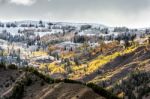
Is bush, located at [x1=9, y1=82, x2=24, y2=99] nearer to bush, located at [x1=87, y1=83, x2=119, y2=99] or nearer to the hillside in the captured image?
the hillside

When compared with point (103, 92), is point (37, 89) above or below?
below

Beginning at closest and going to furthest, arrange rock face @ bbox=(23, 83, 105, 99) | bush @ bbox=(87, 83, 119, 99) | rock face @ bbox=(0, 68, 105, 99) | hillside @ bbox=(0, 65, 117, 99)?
1. bush @ bbox=(87, 83, 119, 99)
2. rock face @ bbox=(23, 83, 105, 99)
3. hillside @ bbox=(0, 65, 117, 99)
4. rock face @ bbox=(0, 68, 105, 99)

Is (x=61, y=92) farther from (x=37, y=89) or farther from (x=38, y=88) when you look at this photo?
(x=38, y=88)

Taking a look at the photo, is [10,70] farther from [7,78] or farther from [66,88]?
[66,88]

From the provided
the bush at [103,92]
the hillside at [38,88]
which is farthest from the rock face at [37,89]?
the bush at [103,92]

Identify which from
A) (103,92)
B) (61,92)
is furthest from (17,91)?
(103,92)

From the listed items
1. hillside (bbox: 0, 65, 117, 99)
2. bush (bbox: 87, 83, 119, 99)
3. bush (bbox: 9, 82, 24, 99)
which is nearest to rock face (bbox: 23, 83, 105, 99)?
hillside (bbox: 0, 65, 117, 99)

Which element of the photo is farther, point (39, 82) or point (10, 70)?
point (10, 70)

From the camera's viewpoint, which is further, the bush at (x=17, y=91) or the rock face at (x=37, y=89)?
the bush at (x=17, y=91)

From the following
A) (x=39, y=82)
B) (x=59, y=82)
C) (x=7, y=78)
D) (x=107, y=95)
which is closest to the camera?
(x=107, y=95)

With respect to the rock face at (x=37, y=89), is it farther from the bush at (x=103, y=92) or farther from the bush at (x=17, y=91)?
the bush at (x=103, y=92)

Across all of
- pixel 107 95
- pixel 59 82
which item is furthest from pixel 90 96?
pixel 59 82
